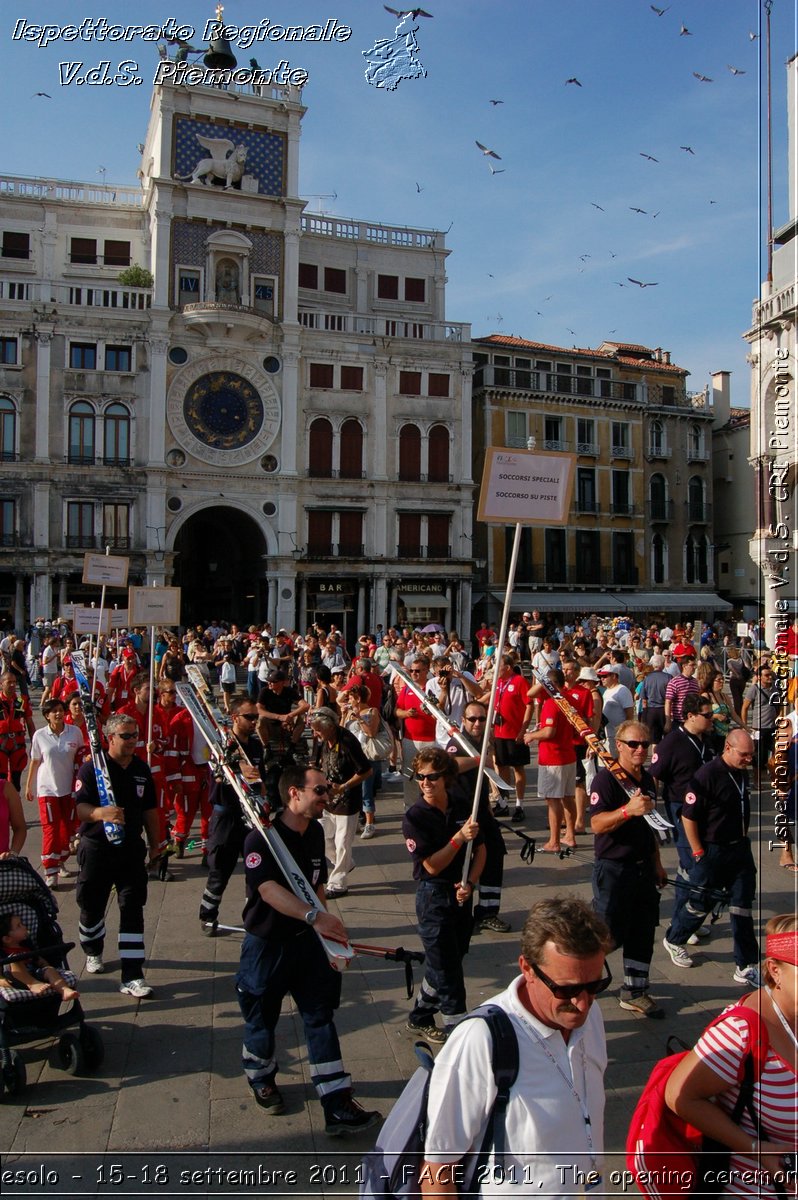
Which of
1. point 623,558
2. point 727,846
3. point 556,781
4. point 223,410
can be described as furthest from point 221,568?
point 727,846

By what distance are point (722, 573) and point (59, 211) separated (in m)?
36.5

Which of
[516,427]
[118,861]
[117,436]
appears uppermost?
[516,427]

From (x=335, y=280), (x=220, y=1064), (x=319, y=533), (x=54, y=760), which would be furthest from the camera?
(x=335, y=280)

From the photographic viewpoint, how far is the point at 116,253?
37.1 meters

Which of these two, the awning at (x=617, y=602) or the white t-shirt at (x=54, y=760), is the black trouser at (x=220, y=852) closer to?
the white t-shirt at (x=54, y=760)

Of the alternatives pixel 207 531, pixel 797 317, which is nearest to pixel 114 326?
pixel 207 531

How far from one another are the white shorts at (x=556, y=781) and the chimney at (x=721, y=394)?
42765mm

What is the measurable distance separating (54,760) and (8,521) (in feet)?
91.3

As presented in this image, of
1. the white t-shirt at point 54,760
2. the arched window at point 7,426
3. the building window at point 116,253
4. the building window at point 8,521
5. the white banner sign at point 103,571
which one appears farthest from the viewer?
the building window at point 116,253

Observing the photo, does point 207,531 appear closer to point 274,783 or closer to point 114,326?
point 114,326

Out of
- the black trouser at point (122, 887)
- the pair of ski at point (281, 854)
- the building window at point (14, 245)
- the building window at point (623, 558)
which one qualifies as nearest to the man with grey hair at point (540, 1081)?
the pair of ski at point (281, 854)

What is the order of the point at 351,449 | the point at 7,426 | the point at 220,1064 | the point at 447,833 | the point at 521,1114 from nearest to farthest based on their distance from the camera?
the point at 521,1114 < the point at 220,1064 < the point at 447,833 < the point at 7,426 < the point at 351,449

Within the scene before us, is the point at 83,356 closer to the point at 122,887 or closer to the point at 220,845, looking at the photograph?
the point at 220,845

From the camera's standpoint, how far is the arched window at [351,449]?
3734 centimetres
